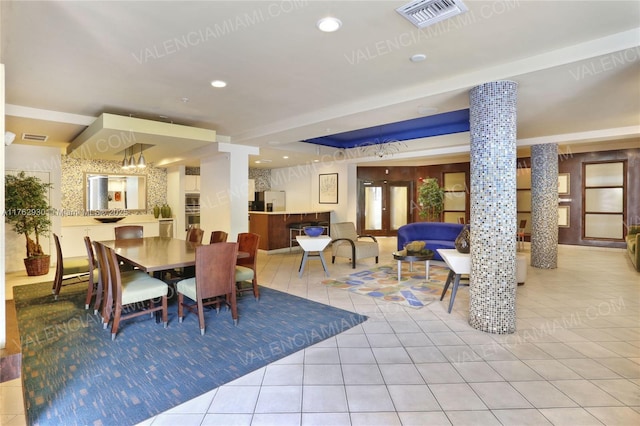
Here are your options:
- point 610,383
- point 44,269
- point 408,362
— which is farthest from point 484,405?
point 44,269

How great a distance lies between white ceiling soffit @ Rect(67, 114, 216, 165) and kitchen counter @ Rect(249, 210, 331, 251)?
9.55ft

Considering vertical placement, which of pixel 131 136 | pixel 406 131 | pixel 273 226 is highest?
pixel 406 131

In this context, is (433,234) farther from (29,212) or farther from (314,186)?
(29,212)

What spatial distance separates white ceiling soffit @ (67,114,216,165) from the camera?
4.66 metres

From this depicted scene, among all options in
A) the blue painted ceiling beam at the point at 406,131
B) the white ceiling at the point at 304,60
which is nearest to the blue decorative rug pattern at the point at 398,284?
the white ceiling at the point at 304,60

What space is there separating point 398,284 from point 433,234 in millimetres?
2499

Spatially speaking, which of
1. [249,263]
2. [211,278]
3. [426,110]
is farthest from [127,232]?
[426,110]

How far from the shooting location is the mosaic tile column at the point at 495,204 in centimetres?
329

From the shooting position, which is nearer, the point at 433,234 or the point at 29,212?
the point at 29,212

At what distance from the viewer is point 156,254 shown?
12.7 feet

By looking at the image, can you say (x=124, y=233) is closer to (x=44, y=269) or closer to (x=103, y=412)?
(x=44, y=269)

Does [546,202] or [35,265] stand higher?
[546,202]

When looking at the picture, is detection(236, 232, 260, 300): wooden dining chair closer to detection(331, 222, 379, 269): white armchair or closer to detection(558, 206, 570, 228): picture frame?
detection(331, 222, 379, 269): white armchair

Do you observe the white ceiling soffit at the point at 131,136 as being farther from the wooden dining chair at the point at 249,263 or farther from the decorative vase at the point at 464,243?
the decorative vase at the point at 464,243
